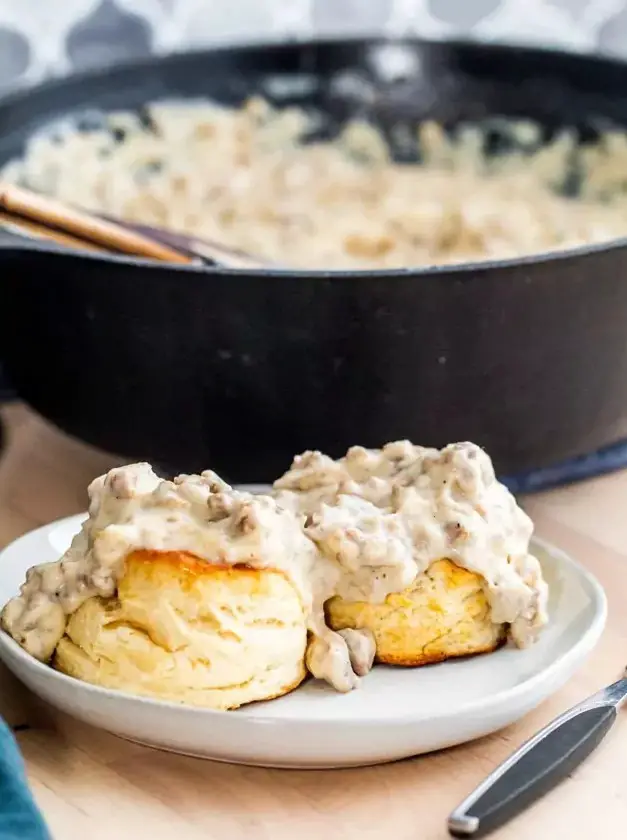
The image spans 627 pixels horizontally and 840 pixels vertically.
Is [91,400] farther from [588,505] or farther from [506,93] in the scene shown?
[506,93]

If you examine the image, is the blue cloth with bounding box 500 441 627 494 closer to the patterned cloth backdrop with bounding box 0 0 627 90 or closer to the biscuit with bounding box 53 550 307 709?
the biscuit with bounding box 53 550 307 709

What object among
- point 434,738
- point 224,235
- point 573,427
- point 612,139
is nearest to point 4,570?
point 434,738

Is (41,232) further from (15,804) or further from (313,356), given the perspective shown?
(15,804)

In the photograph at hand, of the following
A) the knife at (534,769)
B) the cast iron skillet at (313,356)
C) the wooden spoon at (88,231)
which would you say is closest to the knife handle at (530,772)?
the knife at (534,769)

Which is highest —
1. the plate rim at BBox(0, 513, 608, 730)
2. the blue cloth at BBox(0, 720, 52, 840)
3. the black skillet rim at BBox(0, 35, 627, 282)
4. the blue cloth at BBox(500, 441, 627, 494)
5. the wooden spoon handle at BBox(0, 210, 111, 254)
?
the black skillet rim at BBox(0, 35, 627, 282)

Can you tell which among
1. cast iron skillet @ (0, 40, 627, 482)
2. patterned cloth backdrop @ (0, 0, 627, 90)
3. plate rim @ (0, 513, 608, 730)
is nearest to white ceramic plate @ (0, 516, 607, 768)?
plate rim @ (0, 513, 608, 730)

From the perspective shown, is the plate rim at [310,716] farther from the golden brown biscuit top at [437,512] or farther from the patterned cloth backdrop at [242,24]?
the patterned cloth backdrop at [242,24]
